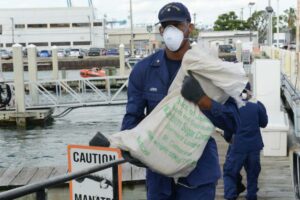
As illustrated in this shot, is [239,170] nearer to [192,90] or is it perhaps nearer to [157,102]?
[157,102]

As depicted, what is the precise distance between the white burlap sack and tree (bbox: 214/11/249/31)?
10215cm

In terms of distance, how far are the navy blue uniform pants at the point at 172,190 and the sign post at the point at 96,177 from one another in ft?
1.91

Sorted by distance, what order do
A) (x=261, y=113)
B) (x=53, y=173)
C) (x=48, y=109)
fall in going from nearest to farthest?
1. (x=261, y=113)
2. (x=53, y=173)
3. (x=48, y=109)

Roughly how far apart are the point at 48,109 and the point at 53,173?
17923 mm

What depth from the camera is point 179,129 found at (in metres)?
3.25

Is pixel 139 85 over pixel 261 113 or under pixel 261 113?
over

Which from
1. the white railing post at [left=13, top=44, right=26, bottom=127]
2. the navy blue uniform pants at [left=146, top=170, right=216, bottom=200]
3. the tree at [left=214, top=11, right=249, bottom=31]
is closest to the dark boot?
the navy blue uniform pants at [left=146, top=170, right=216, bottom=200]

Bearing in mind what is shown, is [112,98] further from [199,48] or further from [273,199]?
[199,48]

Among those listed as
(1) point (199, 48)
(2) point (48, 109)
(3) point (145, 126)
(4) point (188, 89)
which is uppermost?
(1) point (199, 48)

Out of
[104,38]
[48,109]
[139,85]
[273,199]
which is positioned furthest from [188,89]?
[104,38]

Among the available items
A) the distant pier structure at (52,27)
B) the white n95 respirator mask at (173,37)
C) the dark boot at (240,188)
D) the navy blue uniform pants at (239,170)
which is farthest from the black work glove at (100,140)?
the distant pier structure at (52,27)

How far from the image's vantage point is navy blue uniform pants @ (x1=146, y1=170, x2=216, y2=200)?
3.38 meters

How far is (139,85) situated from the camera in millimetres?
3525

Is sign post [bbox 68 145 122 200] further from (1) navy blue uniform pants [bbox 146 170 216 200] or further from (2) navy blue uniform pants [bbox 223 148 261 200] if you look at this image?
(2) navy blue uniform pants [bbox 223 148 261 200]
